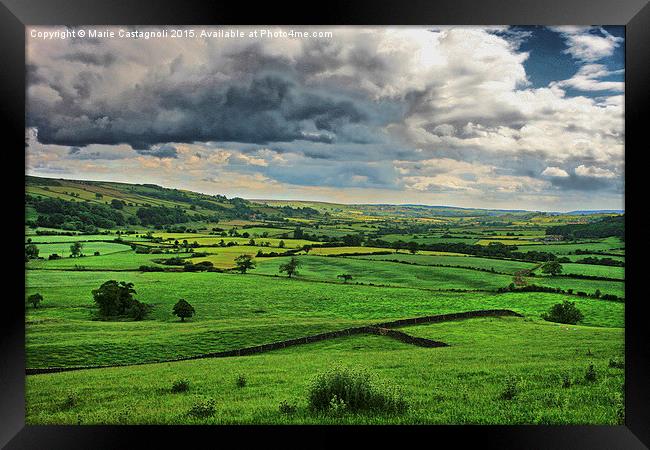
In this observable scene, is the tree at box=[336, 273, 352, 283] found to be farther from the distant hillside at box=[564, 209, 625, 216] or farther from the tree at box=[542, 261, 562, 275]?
the distant hillside at box=[564, 209, 625, 216]

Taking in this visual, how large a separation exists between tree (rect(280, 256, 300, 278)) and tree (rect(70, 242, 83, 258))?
3.02 m

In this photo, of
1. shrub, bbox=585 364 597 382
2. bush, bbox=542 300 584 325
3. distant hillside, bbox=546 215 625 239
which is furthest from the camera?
bush, bbox=542 300 584 325

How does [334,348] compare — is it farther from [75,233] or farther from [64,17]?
[64,17]

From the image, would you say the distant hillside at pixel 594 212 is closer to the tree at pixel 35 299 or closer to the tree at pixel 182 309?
the tree at pixel 182 309

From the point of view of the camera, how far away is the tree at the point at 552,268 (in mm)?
6570

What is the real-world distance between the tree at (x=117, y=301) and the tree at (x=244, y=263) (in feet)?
4.83

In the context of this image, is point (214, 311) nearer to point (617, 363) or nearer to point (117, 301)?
point (117, 301)

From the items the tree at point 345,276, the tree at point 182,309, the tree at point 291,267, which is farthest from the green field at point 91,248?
the tree at point 345,276

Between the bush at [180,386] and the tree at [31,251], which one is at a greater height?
the tree at [31,251]

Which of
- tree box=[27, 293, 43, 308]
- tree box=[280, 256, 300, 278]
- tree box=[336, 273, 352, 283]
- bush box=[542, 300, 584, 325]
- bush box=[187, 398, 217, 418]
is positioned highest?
tree box=[280, 256, 300, 278]

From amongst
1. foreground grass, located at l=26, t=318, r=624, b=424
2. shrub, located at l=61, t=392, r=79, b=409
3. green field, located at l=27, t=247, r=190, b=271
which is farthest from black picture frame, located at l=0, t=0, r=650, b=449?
green field, located at l=27, t=247, r=190, b=271

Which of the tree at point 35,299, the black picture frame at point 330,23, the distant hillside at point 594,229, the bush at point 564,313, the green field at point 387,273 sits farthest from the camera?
the green field at point 387,273

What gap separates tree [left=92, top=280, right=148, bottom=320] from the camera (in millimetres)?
6246

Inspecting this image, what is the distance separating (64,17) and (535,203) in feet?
22.7
